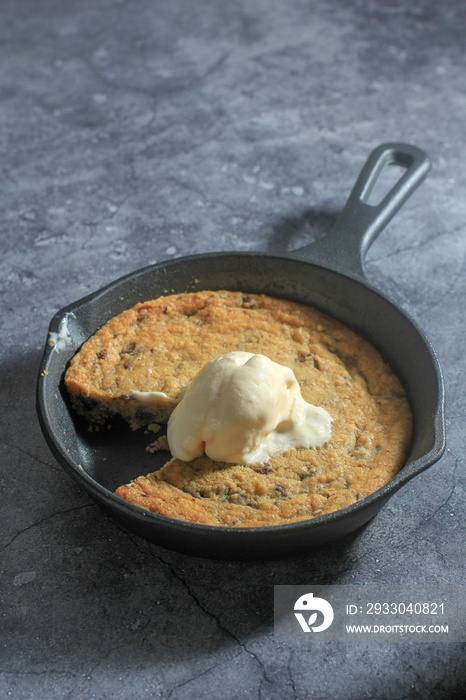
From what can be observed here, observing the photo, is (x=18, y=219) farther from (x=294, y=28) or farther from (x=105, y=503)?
(x=294, y=28)

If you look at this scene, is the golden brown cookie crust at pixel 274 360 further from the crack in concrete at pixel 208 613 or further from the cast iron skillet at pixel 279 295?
the crack in concrete at pixel 208 613

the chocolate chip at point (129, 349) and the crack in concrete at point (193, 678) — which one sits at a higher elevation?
the chocolate chip at point (129, 349)

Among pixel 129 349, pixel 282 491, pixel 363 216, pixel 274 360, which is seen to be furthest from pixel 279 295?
pixel 282 491

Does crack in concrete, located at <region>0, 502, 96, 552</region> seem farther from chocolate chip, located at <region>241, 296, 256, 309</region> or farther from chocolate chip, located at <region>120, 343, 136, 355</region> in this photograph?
chocolate chip, located at <region>241, 296, 256, 309</region>

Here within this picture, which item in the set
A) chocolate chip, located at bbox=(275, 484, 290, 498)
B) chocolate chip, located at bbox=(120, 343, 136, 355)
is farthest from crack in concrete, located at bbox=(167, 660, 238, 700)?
chocolate chip, located at bbox=(120, 343, 136, 355)

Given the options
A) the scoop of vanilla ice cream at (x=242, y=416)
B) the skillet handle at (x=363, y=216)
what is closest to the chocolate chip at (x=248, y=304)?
the skillet handle at (x=363, y=216)

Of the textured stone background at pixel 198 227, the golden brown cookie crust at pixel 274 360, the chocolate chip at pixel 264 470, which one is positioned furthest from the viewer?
the chocolate chip at pixel 264 470

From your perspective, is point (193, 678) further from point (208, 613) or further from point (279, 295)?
point (279, 295)
